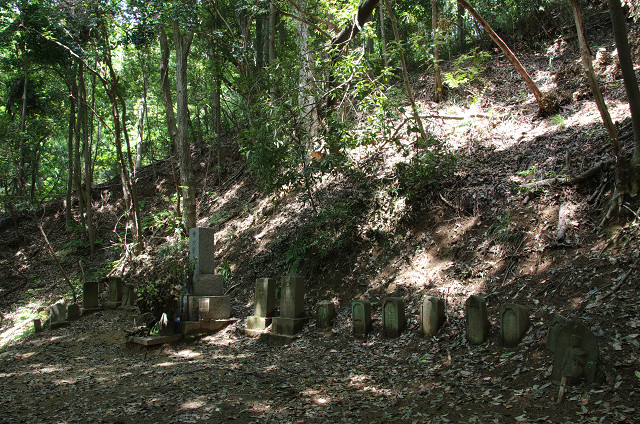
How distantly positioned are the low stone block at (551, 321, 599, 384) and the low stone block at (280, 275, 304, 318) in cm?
408

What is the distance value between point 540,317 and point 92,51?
12774 mm

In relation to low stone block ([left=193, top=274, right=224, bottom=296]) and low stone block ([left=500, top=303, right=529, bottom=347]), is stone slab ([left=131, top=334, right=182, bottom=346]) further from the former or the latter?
low stone block ([left=500, top=303, right=529, bottom=347])

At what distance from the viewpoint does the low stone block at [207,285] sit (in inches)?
313

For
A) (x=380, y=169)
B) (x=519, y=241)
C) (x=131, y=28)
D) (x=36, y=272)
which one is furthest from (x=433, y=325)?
(x=36, y=272)

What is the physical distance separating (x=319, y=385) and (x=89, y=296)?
830 centimetres

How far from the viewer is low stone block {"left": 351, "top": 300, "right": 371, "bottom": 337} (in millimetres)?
6059

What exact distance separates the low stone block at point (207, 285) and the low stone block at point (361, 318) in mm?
3220

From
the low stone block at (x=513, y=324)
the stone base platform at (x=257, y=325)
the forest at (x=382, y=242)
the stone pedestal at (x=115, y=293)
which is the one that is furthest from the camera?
the stone pedestal at (x=115, y=293)

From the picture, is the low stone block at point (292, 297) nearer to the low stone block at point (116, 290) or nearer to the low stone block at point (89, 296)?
the low stone block at point (116, 290)

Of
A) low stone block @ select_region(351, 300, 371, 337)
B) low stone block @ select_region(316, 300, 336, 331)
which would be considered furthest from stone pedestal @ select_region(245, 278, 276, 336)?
low stone block @ select_region(351, 300, 371, 337)

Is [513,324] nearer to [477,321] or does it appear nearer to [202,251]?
[477,321]

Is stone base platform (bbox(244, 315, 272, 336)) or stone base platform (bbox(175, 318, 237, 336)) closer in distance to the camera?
stone base platform (bbox(244, 315, 272, 336))

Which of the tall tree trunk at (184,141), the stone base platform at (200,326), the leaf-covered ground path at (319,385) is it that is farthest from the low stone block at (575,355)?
the tall tree trunk at (184,141)

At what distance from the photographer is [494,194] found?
280 inches
